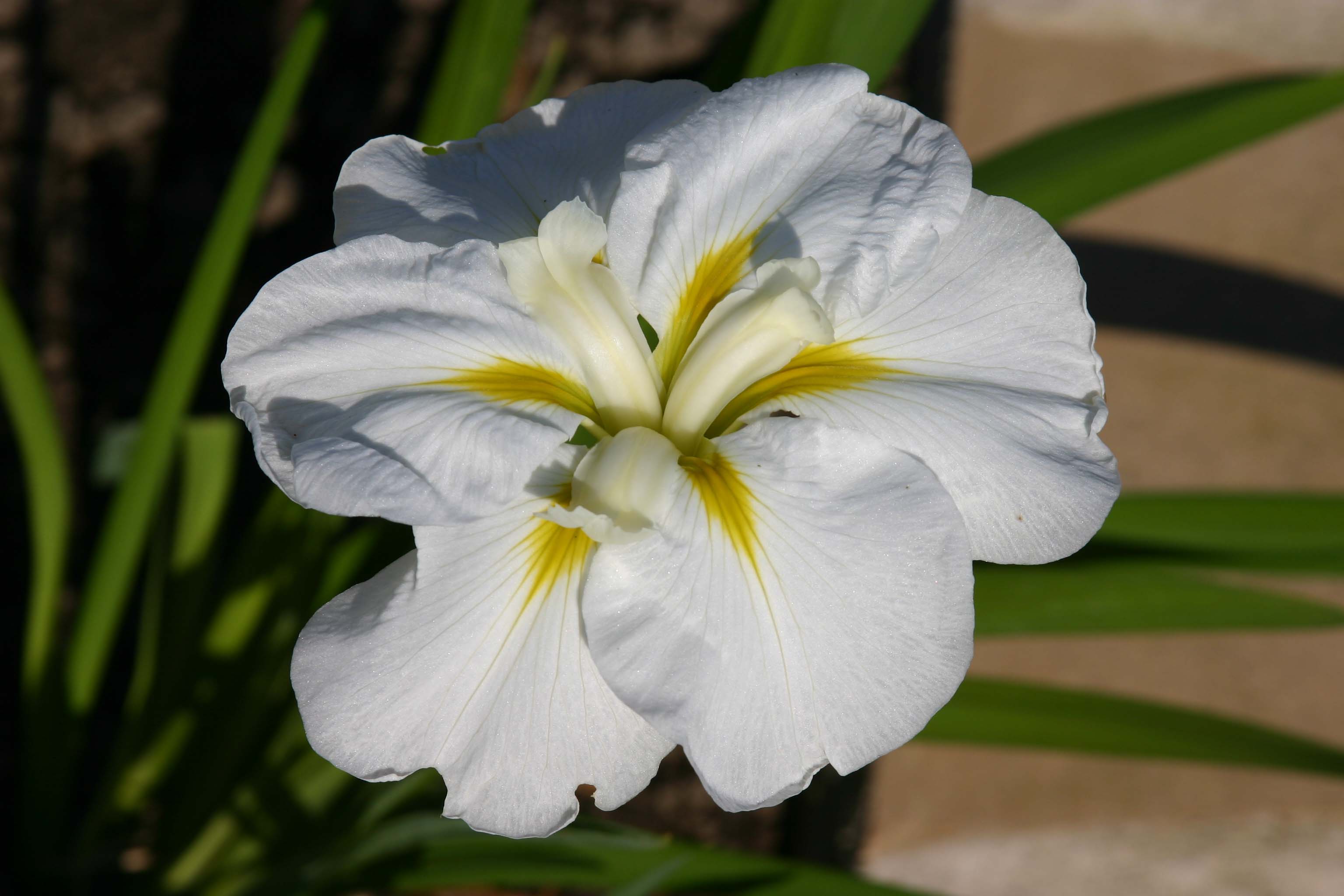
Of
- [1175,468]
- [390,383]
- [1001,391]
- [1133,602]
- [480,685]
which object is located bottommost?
[1175,468]

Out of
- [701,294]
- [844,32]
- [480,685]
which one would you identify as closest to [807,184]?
[701,294]

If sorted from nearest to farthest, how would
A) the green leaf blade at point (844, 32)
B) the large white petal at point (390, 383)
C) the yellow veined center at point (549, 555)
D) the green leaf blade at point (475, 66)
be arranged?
the large white petal at point (390, 383) → the yellow veined center at point (549, 555) → the green leaf blade at point (844, 32) → the green leaf blade at point (475, 66)

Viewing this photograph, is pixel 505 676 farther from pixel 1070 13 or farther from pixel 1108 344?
pixel 1070 13

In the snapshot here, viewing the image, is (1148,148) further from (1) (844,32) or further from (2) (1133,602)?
(2) (1133,602)

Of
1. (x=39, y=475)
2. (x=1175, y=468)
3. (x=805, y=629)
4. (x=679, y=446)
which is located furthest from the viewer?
(x=1175, y=468)

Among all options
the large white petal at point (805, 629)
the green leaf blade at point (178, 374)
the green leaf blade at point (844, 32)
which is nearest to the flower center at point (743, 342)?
the large white petal at point (805, 629)

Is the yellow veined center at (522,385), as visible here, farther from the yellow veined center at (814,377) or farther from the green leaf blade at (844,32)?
the green leaf blade at (844,32)
